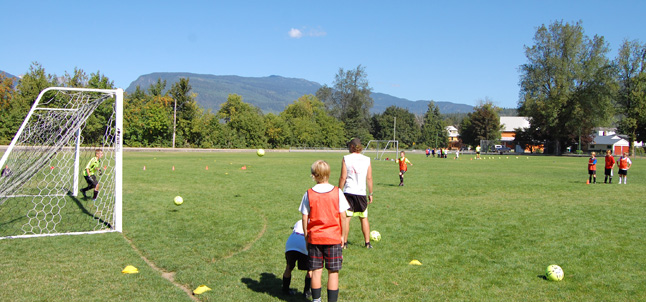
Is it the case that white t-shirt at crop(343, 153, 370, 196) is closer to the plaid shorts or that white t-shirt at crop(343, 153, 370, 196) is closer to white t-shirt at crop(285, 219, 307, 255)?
white t-shirt at crop(285, 219, 307, 255)

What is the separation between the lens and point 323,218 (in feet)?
15.6

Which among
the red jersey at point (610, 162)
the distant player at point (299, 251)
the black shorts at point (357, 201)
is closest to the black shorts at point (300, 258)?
the distant player at point (299, 251)

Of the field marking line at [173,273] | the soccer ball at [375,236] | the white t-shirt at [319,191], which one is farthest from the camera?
the soccer ball at [375,236]

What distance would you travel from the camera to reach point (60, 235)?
838cm

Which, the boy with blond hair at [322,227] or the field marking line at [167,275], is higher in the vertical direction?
the boy with blond hair at [322,227]

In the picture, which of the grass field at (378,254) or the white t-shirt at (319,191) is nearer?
the white t-shirt at (319,191)

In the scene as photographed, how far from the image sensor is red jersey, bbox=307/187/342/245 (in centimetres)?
475

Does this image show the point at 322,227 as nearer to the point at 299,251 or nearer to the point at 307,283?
the point at 299,251

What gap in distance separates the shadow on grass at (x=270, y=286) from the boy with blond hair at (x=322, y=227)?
67 cm

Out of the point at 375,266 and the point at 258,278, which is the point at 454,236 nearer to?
the point at 375,266

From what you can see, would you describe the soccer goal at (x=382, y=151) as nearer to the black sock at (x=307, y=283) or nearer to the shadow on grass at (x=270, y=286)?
the shadow on grass at (x=270, y=286)

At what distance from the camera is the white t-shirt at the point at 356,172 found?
7.23 metres

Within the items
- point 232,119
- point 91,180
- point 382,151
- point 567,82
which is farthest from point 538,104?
point 91,180

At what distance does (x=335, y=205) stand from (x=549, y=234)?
6.14 m
